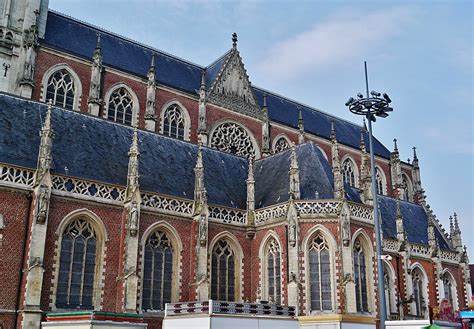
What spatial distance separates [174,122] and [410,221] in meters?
18.2

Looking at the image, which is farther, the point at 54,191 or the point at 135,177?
the point at 135,177

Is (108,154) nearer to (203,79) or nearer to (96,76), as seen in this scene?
(96,76)

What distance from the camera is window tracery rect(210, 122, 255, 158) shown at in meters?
37.4

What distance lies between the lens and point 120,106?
34.5 m

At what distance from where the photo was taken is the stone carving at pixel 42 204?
2022 cm

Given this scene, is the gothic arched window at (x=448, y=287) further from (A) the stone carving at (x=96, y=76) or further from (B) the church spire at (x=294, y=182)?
(A) the stone carving at (x=96, y=76)

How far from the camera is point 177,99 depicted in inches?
1447

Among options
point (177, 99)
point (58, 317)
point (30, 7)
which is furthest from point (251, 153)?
point (58, 317)

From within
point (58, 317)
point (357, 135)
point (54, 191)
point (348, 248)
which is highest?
point (357, 135)

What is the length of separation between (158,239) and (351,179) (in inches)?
1038

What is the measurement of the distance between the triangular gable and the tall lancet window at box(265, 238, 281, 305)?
14.9 meters

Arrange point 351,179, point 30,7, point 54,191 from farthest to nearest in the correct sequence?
point 351,179 → point 30,7 → point 54,191

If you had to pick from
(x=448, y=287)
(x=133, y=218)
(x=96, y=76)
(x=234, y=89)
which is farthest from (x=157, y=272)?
(x=448, y=287)

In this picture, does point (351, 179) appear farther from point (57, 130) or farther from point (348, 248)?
point (57, 130)
